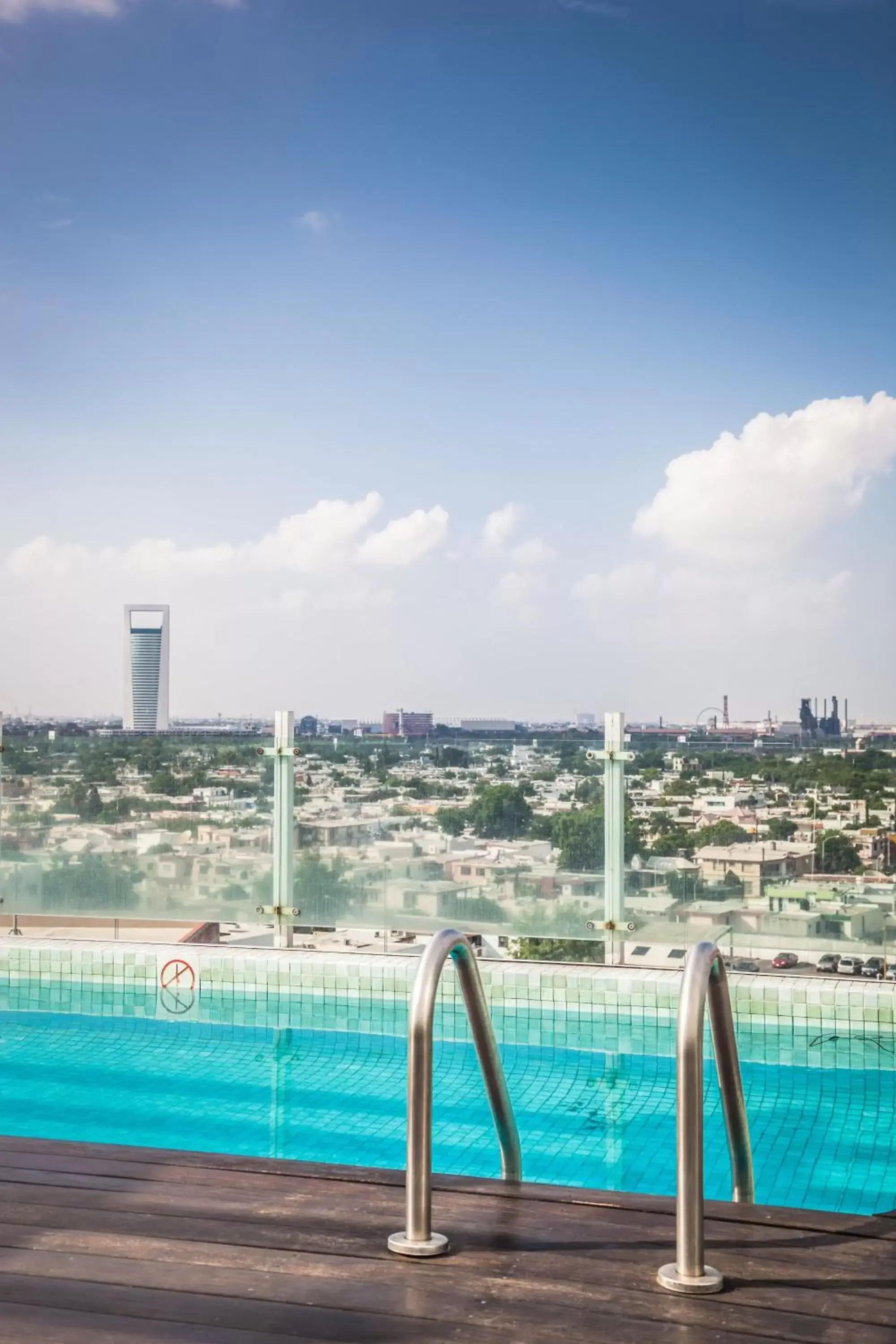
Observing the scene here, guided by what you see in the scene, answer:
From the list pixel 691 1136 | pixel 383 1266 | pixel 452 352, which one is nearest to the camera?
pixel 691 1136

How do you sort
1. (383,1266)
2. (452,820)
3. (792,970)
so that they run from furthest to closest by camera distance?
(452,820), (792,970), (383,1266)

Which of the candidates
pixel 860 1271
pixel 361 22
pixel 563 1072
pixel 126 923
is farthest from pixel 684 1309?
pixel 361 22

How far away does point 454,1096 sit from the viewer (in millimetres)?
5438

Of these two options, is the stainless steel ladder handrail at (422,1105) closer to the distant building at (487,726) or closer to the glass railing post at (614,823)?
the glass railing post at (614,823)

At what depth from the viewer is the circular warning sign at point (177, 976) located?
286 inches

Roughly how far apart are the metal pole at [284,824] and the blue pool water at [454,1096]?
1.98ft

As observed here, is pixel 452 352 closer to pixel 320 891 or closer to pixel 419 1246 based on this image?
pixel 320 891

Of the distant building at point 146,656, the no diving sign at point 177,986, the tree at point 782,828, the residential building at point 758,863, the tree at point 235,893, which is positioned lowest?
the no diving sign at point 177,986

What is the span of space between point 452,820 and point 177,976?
192 cm

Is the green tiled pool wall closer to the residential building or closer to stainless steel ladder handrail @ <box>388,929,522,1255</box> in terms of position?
the residential building

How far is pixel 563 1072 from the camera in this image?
5.91 m

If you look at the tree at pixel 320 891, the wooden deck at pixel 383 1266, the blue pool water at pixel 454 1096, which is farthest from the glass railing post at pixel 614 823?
the wooden deck at pixel 383 1266

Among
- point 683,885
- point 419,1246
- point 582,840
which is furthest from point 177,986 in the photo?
point 419,1246

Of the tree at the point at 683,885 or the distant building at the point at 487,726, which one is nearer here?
the tree at the point at 683,885
